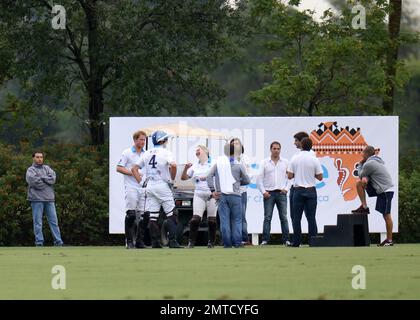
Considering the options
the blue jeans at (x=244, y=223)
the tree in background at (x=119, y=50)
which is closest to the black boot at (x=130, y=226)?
the blue jeans at (x=244, y=223)

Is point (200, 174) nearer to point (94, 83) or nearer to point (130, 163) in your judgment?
point (130, 163)

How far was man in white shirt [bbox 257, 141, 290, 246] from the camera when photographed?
99.6 feet

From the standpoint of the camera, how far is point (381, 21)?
43219mm

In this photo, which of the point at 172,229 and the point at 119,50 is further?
the point at 119,50

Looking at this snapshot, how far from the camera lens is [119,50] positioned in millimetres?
40344

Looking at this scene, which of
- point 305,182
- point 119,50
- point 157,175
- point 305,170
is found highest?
point 119,50

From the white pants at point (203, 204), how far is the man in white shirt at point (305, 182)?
1.80 meters

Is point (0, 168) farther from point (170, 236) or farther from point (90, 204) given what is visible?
point (170, 236)

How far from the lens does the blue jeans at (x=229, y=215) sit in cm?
2739

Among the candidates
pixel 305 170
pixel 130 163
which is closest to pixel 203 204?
pixel 130 163

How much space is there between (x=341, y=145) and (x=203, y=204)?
6794 mm

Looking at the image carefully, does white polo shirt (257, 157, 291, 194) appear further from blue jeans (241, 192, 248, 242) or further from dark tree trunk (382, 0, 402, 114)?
dark tree trunk (382, 0, 402, 114)

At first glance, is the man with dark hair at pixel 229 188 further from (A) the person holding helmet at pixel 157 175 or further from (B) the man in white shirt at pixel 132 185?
(B) the man in white shirt at pixel 132 185
